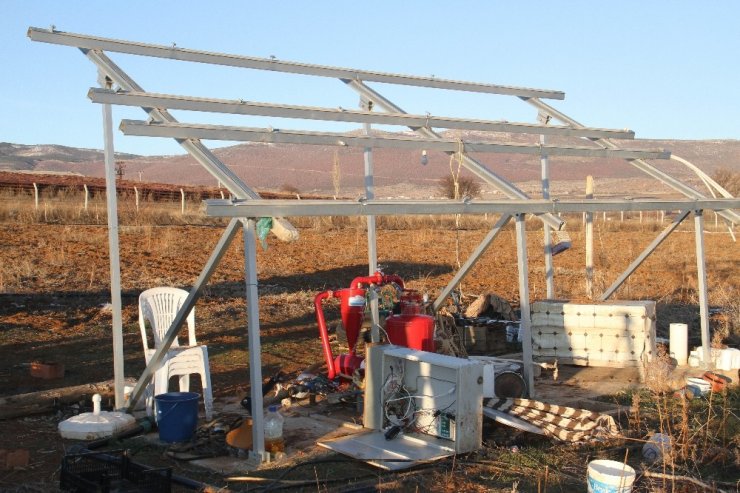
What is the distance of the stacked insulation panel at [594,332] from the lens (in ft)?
33.6

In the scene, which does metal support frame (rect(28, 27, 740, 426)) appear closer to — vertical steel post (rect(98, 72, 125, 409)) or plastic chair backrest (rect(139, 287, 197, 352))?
vertical steel post (rect(98, 72, 125, 409))

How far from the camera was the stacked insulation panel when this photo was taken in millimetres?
10250

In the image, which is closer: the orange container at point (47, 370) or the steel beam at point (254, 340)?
the steel beam at point (254, 340)

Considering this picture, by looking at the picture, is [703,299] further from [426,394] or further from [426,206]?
[426,394]

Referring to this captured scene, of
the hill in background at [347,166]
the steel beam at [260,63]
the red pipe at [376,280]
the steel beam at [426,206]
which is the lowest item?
the red pipe at [376,280]

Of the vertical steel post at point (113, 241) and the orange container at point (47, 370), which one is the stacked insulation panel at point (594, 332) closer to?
the vertical steel post at point (113, 241)

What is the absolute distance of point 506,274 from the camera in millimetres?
18688

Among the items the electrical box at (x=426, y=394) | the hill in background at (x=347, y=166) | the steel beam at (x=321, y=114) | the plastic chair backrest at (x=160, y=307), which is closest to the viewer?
the electrical box at (x=426, y=394)

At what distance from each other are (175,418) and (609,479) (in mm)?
3461

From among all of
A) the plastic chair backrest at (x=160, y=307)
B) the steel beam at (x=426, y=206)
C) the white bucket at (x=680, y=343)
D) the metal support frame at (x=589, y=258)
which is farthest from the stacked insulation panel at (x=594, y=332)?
the plastic chair backrest at (x=160, y=307)

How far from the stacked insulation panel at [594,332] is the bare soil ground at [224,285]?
2.55m

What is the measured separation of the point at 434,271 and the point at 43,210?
35.4 feet

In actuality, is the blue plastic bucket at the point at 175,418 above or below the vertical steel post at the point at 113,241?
below

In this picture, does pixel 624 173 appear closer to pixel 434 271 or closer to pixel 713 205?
pixel 434 271
